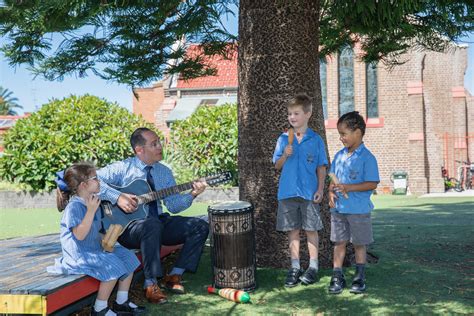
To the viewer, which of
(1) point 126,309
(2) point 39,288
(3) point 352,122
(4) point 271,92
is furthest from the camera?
(4) point 271,92

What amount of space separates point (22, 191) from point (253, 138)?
1293 centimetres

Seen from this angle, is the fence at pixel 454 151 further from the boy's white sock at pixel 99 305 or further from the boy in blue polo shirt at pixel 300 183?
the boy's white sock at pixel 99 305

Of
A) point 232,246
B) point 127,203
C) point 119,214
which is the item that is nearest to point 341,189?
point 232,246

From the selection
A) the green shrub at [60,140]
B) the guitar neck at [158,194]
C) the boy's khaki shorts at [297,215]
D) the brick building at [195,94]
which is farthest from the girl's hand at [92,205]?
the brick building at [195,94]

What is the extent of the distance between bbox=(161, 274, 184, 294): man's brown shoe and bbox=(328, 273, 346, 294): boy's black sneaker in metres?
1.37

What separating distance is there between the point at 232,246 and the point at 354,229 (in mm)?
1136

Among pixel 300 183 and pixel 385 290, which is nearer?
pixel 385 290

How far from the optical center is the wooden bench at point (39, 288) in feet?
12.6

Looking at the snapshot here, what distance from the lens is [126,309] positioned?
180 inches

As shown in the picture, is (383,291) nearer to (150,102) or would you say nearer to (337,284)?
(337,284)

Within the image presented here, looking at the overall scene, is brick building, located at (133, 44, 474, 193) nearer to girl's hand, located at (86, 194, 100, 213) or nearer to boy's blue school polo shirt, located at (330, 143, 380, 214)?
boy's blue school polo shirt, located at (330, 143, 380, 214)

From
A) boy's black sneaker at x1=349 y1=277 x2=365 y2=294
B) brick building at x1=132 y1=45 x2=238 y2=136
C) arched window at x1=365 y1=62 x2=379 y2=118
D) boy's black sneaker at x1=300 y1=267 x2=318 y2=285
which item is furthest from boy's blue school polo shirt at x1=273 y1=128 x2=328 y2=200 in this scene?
brick building at x1=132 y1=45 x2=238 y2=136

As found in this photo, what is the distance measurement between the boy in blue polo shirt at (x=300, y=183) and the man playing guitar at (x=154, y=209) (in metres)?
0.78

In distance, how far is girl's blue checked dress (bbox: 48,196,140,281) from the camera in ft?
14.4
